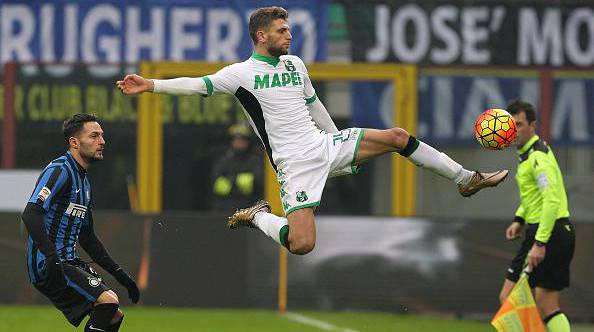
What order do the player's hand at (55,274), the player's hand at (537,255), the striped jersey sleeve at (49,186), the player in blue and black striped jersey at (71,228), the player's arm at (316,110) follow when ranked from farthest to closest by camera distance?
1. the player's hand at (537,255)
2. the player's arm at (316,110)
3. the player in blue and black striped jersey at (71,228)
4. the striped jersey sleeve at (49,186)
5. the player's hand at (55,274)

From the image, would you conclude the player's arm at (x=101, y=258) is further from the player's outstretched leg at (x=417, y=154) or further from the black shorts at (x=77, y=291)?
the player's outstretched leg at (x=417, y=154)

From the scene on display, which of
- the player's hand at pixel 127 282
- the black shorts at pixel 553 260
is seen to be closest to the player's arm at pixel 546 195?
the black shorts at pixel 553 260

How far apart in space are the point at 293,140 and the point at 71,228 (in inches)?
67.8

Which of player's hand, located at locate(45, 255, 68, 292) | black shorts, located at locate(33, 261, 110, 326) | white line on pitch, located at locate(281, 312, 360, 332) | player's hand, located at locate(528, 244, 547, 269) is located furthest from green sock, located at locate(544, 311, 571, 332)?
player's hand, located at locate(45, 255, 68, 292)

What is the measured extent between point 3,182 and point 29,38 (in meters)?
1.65

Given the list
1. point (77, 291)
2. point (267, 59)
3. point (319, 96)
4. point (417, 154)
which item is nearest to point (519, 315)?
point (417, 154)

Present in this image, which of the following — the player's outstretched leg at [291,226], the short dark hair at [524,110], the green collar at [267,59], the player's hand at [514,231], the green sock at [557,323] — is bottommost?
the green sock at [557,323]

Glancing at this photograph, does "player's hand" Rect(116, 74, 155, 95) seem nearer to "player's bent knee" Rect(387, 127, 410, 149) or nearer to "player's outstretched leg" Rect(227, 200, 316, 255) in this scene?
"player's outstretched leg" Rect(227, 200, 316, 255)

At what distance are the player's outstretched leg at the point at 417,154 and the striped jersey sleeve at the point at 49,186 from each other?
2134 mm

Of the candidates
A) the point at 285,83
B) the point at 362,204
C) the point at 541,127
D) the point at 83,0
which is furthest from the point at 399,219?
the point at 285,83

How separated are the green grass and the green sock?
248 cm

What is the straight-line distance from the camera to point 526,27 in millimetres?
15719

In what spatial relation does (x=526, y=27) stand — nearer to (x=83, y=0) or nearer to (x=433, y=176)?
(x=433, y=176)

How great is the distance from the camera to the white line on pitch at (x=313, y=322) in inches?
516
